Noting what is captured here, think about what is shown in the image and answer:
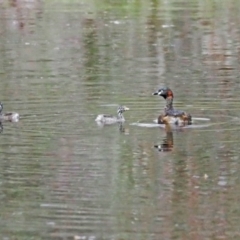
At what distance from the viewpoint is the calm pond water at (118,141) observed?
32.5ft

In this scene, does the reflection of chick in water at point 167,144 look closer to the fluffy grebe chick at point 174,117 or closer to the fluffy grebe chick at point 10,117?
the fluffy grebe chick at point 174,117

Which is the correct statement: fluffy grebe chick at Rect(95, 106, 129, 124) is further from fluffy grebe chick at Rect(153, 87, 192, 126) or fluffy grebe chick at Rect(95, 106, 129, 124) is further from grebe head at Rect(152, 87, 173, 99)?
grebe head at Rect(152, 87, 173, 99)

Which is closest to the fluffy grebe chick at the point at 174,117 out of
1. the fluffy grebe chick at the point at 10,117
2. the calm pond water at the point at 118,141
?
the calm pond water at the point at 118,141

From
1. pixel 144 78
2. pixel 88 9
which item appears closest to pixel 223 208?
pixel 144 78

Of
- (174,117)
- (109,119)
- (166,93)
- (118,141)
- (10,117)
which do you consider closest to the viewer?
(118,141)

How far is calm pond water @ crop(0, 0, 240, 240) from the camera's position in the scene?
9.90 m

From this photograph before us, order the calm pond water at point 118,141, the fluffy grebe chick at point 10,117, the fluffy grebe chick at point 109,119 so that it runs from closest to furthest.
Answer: the calm pond water at point 118,141, the fluffy grebe chick at point 109,119, the fluffy grebe chick at point 10,117

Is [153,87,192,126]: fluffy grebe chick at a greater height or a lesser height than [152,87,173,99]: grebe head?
lesser

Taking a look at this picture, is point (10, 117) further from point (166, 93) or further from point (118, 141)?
point (166, 93)

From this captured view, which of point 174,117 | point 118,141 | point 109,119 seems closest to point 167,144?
point 118,141

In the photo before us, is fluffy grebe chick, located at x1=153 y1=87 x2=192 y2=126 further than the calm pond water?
Yes

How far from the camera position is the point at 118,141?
1366 cm

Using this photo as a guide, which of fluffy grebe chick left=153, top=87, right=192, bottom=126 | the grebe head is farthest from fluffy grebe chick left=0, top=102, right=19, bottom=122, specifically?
the grebe head

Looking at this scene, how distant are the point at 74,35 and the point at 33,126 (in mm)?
13995
